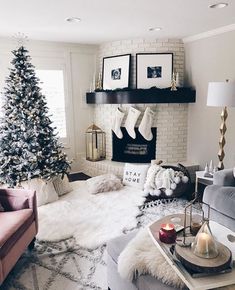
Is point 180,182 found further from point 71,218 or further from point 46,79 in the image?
point 46,79

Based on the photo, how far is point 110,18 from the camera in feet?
11.0

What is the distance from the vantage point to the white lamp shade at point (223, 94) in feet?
11.1

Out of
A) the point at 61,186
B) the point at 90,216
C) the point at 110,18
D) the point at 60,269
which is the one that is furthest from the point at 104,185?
the point at 110,18

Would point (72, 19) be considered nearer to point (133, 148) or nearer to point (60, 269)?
point (133, 148)

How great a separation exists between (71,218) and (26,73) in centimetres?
207

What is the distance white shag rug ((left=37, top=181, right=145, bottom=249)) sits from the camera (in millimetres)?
3021

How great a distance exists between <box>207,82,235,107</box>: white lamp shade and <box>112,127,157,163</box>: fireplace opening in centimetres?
154

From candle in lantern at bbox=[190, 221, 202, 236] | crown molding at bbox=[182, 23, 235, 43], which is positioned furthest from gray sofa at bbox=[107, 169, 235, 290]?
crown molding at bbox=[182, 23, 235, 43]

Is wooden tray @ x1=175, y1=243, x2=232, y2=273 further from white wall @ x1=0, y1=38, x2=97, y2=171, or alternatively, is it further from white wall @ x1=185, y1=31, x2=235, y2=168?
white wall @ x1=0, y1=38, x2=97, y2=171

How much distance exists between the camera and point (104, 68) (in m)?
5.09

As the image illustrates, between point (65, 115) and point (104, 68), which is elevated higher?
point (104, 68)

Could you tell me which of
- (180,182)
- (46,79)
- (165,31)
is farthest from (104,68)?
(180,182)

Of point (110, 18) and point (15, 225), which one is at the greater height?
point (110, 18)

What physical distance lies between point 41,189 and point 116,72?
2438mm
